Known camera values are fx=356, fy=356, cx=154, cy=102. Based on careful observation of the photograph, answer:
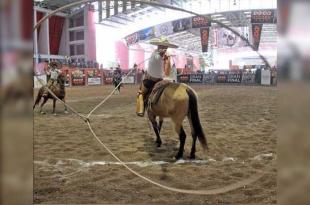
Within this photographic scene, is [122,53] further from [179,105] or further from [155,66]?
[179,105]

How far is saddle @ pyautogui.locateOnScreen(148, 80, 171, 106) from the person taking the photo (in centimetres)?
305

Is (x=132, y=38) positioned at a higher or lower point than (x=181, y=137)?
higher

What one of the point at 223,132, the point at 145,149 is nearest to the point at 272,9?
the point at 145,149

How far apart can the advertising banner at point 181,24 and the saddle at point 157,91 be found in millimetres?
800

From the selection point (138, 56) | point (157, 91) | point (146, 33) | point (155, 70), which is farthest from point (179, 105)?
point (146, 33)

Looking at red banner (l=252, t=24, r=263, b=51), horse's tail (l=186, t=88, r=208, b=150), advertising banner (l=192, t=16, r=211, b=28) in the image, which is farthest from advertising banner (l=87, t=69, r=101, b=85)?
red banner (l=252, t=24, r=263, b=51)

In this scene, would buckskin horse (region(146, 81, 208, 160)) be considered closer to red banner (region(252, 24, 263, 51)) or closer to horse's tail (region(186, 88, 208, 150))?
horse's tail (region(186, 88, 208, 150))

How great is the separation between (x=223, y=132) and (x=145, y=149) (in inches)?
51.8

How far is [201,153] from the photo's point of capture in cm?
330

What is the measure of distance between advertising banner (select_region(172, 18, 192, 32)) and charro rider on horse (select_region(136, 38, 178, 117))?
0.37m

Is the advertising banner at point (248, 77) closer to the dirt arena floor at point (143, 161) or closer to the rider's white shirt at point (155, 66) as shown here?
the dirt arena floor at point (143, 161)

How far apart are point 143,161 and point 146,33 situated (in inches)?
45.0

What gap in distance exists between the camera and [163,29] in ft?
7.82

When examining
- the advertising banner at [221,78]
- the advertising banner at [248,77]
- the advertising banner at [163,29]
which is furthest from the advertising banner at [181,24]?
the advertising banner at [221,78]
